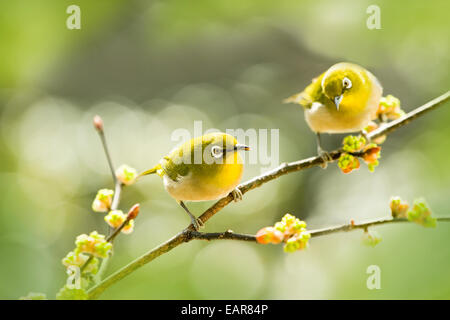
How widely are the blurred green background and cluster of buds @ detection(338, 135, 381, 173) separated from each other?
40cm

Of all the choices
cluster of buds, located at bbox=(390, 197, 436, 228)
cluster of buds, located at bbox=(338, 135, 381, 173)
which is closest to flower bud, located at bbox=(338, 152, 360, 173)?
cluster of buds, located at bbox=(338, 135, 381, 173)

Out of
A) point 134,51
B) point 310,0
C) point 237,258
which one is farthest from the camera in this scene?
point 134,51

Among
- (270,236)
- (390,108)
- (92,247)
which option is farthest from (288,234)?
(390,108)

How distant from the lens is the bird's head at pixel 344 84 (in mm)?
852

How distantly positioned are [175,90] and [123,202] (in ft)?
3.14

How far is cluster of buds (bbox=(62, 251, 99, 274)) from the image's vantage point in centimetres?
53

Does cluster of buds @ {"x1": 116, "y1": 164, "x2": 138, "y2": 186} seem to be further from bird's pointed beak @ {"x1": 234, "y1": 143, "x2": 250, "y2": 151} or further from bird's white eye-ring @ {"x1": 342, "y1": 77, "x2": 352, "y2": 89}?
bird's white eye-ring @ {"x1": 342, "y1": 77, "x2": 352, "y2": 89}

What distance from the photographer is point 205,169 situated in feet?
2.34

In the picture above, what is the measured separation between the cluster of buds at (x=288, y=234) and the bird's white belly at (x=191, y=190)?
0.20 meters

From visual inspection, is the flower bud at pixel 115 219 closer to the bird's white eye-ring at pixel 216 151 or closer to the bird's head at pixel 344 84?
the bird's white eye-ring at pixel 216 151
